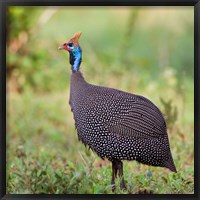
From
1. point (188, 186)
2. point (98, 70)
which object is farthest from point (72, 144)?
point (188, 186)

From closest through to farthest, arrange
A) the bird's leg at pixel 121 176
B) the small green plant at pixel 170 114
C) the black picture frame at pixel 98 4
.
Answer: the black picture frame at pixel 98 4 → the bird's leg at pixel 121 176 → the small green plant at pixel 170 114

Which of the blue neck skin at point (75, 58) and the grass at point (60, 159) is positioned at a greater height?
the blue neck skin at point (75, 58)

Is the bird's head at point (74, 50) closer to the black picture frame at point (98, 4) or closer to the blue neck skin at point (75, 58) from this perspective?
the blue neck skin at point (75, 58)

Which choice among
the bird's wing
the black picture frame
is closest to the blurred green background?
the black picture frame

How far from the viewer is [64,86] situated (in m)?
8.62

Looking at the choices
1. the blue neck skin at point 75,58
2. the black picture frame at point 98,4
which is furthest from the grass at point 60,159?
the blue neck skin at point 75,58

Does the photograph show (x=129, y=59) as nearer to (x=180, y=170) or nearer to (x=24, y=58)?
(x=24, y=58)

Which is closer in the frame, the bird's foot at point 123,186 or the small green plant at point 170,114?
the bird's foot at point 123,186

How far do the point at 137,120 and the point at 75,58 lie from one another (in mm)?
565

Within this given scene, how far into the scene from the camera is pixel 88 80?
7789mm

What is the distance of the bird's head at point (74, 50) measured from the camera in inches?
202

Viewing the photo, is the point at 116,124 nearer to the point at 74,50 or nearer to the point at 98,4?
the point at 74,50

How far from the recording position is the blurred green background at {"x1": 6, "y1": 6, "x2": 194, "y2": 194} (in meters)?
5.26

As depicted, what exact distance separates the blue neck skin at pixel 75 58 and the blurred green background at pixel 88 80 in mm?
64
